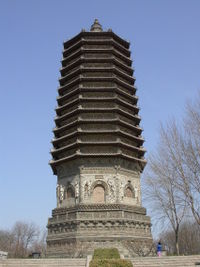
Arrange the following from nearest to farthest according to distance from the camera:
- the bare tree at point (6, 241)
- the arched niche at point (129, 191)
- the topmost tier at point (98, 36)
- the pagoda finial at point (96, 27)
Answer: the arched niche at point (129, 191) → the topmost tier at point (98, 36) → the pagoda finial at point (96, 27) → the bare tree at point (6, 241)

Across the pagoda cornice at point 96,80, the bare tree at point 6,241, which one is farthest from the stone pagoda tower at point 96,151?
the bare tree at point 6,241

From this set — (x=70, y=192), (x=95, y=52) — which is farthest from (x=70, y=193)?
(x=95, y=52)

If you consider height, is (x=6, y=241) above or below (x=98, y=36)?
below

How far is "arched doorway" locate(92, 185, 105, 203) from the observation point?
28.0 m

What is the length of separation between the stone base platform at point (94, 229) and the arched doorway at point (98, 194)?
1054mm

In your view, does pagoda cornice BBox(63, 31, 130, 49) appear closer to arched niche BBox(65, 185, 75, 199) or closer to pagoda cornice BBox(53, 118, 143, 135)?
pagoda cornice BBox(53, 118, 143, 135)

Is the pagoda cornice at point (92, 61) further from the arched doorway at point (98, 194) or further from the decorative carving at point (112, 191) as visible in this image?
the arched doorway at point (98, 194)

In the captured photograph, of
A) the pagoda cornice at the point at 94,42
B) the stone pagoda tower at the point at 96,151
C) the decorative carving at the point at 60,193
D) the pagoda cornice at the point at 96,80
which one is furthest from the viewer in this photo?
the pagoda cornice at the point at 94,42

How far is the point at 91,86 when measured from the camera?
1256 inches

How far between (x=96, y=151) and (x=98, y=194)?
397cm

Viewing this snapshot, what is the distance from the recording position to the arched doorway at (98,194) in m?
28.0

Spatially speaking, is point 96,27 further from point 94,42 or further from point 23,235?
point 23,235

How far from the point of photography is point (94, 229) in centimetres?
2594

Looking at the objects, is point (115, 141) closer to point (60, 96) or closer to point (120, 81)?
point (120, 81)
